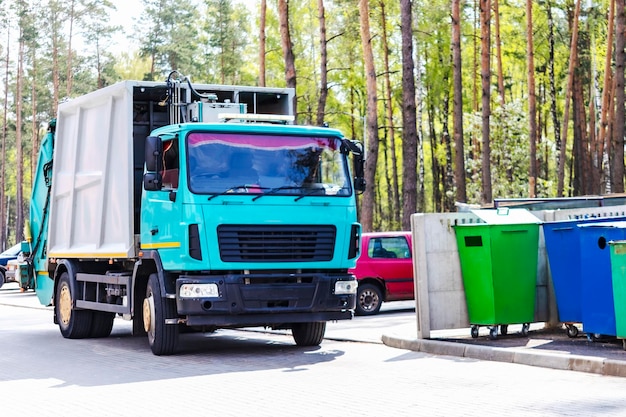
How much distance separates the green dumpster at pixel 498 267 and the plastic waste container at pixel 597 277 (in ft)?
4.05

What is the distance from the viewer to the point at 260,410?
30.2 feet

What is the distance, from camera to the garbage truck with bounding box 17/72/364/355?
527 inches

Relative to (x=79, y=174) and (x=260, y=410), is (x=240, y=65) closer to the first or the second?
(x=79, y=174)

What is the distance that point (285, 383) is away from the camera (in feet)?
36.2

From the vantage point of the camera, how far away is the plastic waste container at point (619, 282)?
11.9m

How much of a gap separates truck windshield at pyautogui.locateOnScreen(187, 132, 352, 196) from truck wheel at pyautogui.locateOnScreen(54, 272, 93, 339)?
4.44m

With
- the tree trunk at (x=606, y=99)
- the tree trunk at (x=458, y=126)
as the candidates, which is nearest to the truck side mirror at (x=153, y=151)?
the tree trunk at (x=458, y=126)

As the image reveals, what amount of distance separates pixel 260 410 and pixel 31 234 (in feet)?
37.0

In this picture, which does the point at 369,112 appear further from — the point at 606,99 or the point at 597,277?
the point at 597,277

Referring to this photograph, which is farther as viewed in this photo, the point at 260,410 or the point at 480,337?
the point at 480,337

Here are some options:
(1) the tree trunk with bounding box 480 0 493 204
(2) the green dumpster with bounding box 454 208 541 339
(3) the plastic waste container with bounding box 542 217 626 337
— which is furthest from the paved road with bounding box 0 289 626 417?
(1) the tree trunk with bounding box 480 0 493 204

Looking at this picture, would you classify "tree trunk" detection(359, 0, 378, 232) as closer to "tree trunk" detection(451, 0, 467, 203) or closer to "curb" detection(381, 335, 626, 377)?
"tree trunk" detection(451, 0, 467, 203)

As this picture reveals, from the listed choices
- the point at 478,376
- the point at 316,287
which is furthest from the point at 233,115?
the point at 478,376

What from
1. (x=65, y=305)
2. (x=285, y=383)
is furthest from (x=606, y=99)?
(x=285, y=383)
